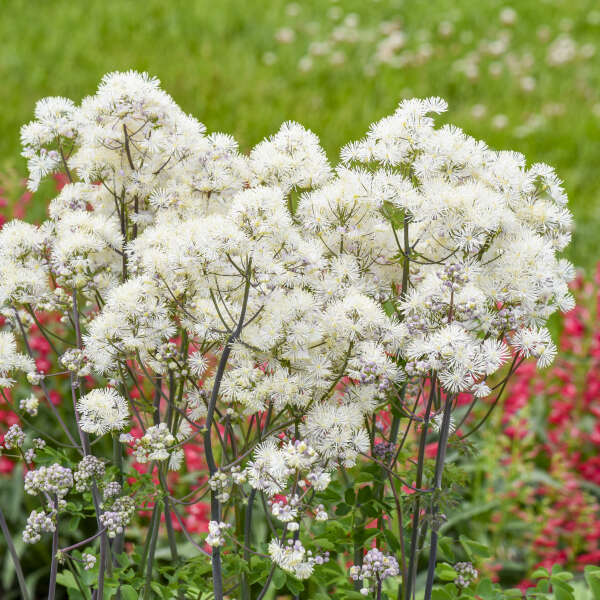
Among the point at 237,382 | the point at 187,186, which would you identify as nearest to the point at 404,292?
the point at 237,382

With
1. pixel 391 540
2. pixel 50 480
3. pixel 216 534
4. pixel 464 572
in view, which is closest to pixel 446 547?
pixel 464 572

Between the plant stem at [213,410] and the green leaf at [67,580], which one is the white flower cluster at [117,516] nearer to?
the plant stem at [213,410]

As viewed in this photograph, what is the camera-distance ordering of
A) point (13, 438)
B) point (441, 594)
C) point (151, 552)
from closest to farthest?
point (13, 438)
point (151, 552)
point (441, 594)

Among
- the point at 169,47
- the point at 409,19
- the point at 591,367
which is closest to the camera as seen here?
the point at 591,367

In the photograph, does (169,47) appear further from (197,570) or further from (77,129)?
(197,570)

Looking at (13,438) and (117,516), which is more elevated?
(13,438)

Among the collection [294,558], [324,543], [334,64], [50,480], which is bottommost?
[294,558]

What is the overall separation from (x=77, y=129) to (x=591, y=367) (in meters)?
3.05

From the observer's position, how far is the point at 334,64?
8883 millimetres

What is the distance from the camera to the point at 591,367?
13.7ft

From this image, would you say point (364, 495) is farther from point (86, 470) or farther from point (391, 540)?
point (86, 470)

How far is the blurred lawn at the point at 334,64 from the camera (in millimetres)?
7540

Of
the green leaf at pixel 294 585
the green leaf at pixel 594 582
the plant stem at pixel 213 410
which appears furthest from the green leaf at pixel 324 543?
the green leaf at pixel 594 582

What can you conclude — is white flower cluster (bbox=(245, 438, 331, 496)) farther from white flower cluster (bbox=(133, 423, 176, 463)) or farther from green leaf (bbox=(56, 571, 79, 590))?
green leaf (bbox=(56, 571, 79, 590))
